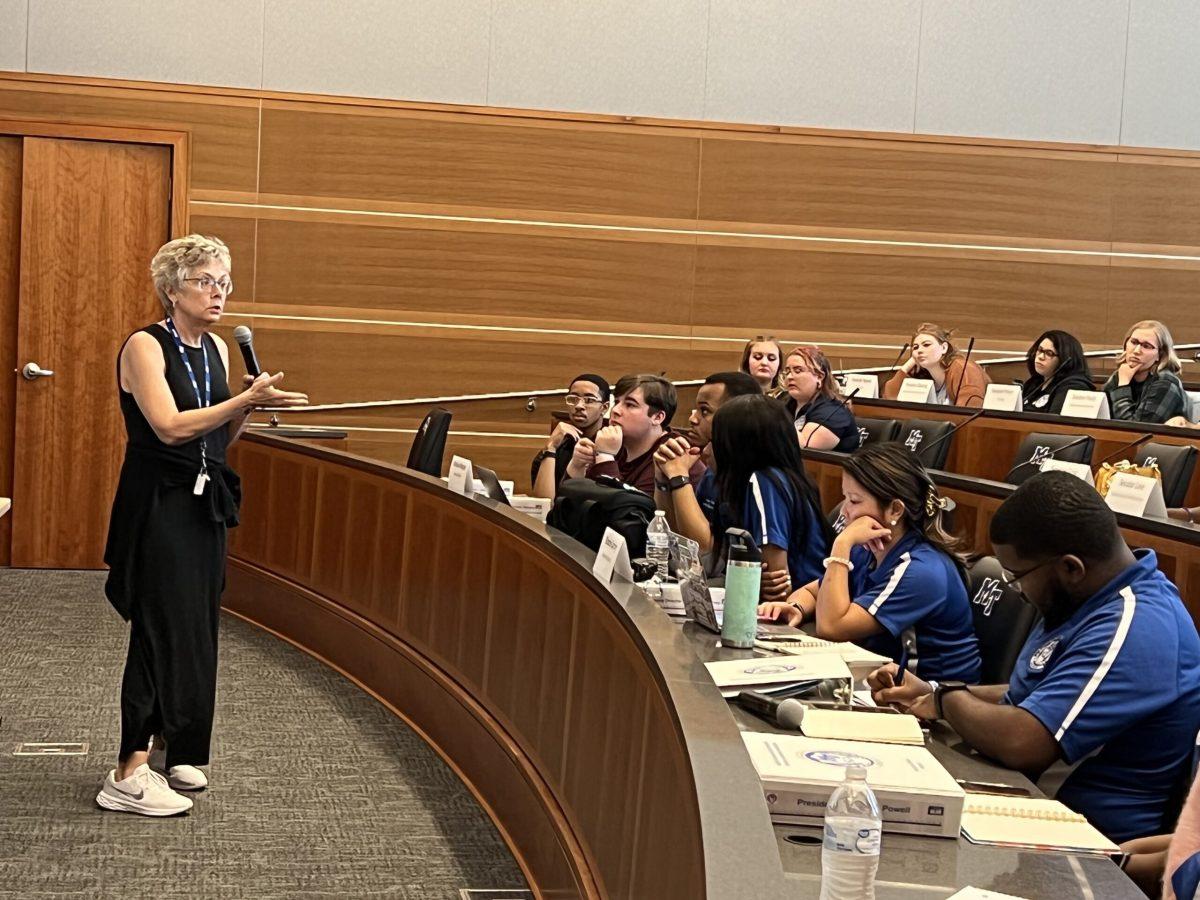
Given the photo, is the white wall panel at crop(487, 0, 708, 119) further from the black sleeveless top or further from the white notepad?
the white notepad

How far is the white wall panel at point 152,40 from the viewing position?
7594 millimetres

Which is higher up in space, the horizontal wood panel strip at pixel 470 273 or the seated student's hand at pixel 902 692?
the horizontal wood panel strip at pixel 470 273

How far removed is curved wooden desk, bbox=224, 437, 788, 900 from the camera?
1.79 m

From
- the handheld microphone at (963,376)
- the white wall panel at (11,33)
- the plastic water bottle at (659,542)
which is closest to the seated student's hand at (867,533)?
the plastic water bottle at (659,542)

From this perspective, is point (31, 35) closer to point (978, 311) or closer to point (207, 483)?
point (207, 483)

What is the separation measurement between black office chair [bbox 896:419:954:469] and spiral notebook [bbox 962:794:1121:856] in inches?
165

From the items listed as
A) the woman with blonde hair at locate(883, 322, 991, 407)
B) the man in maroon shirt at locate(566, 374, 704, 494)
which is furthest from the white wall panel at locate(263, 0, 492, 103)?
the man in maroon shirt at locate(566, 374, 704, 494)

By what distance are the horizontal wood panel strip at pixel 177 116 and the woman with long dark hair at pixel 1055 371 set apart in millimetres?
4431

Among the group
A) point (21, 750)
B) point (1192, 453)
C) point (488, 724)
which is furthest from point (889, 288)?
point (21, 750)

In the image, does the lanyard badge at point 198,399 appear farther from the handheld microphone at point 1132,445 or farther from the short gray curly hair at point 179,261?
the handheld microphone at point 1132,445

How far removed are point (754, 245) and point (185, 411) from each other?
17.3 feet

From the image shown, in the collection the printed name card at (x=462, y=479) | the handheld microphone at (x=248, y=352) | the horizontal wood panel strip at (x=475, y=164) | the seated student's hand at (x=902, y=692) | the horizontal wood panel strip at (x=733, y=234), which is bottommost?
the seated student's hand at (x=902, y=692)

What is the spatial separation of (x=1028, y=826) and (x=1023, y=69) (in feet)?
24.7

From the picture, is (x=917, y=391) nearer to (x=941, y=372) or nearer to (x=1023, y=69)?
(x=941, y=372)
